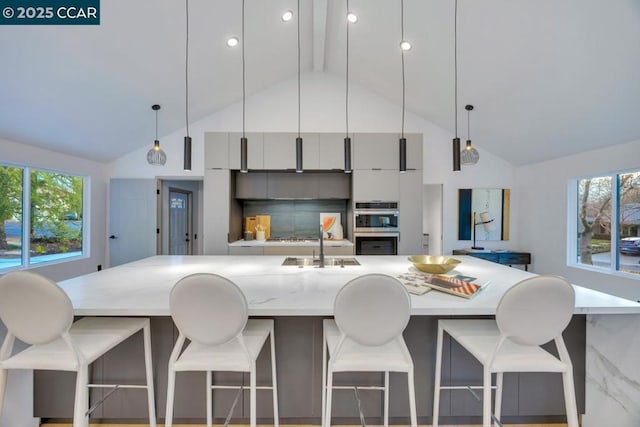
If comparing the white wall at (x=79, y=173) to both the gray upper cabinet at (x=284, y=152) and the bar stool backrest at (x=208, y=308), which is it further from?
the bar stool backrest at (x=208, y=308)

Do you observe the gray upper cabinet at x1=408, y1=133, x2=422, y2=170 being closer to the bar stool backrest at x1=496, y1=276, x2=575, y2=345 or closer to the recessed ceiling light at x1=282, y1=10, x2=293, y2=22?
the recessed ceiling light at x1=282, y1=10, x2=293, y2=22

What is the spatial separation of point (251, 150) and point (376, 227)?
2043 millimetres

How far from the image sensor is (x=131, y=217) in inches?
169

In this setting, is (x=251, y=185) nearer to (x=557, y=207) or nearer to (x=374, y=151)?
(x=374, y=151)

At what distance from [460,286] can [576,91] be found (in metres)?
2.38

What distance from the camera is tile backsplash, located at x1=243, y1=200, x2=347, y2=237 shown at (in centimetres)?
461

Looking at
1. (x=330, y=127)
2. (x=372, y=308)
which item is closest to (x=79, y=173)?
(x=330, y=127)

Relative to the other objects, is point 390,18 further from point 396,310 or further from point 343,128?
point 396,310

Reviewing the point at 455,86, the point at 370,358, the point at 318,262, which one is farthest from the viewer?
the point at 455,86

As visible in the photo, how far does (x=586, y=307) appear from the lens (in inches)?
53.1

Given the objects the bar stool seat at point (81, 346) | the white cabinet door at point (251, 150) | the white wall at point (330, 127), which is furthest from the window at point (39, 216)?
the bar stool seat at point (81, 346)

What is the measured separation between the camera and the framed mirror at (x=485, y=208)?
443 cm

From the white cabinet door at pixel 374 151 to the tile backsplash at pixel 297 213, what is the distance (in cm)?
78

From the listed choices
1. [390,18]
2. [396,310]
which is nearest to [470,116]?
[390,18]
